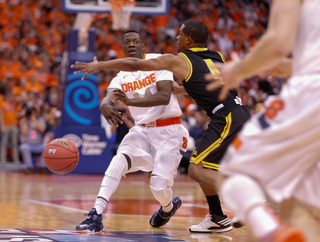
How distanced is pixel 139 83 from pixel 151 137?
0.65 meters

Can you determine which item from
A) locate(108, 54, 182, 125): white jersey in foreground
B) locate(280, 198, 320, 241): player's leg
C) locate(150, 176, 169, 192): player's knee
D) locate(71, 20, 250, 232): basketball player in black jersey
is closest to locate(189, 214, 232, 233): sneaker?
locate(71, 20, 250, 232): basketball player in black jersey

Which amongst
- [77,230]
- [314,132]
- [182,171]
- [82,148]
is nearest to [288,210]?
[314,132]

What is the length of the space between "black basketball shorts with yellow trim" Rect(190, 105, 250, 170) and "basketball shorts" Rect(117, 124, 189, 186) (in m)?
0.53

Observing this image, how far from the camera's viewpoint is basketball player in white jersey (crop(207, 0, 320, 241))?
2844 mm

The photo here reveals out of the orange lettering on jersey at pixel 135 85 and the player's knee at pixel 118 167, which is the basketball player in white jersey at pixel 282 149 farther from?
the orange lettering on jersey at pixel 135 85

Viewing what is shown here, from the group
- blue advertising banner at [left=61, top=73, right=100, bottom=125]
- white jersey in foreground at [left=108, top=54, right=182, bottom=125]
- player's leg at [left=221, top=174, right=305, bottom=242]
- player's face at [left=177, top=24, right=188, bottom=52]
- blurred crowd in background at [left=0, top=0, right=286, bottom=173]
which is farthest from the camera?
blurred crowd in background at [left=0, top=0, right=286, bottom=173]

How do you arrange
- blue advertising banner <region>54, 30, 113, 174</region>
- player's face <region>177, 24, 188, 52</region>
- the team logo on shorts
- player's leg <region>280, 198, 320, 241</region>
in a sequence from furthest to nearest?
1. blue advertising banner <region>54, 30, 113, 174</region>
2. the team logo on shorts
3. player's face <region>177, 24, 188, 52</region>
4. player's leg <region>280, 198, 320, 241</region>

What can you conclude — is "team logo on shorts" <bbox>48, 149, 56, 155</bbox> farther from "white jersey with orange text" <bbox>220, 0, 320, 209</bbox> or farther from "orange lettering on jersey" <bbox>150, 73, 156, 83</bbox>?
"white jersey with orange text" <bbox>220, 0, 320, 209</bbox>

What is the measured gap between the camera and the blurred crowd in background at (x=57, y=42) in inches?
674

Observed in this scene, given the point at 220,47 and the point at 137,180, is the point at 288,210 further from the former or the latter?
the point at 220,47

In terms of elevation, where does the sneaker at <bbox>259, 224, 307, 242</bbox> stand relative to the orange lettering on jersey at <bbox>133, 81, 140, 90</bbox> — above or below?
below

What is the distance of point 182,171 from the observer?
15.8m

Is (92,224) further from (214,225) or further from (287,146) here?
(287,146)

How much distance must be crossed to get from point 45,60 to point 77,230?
54.6ft
